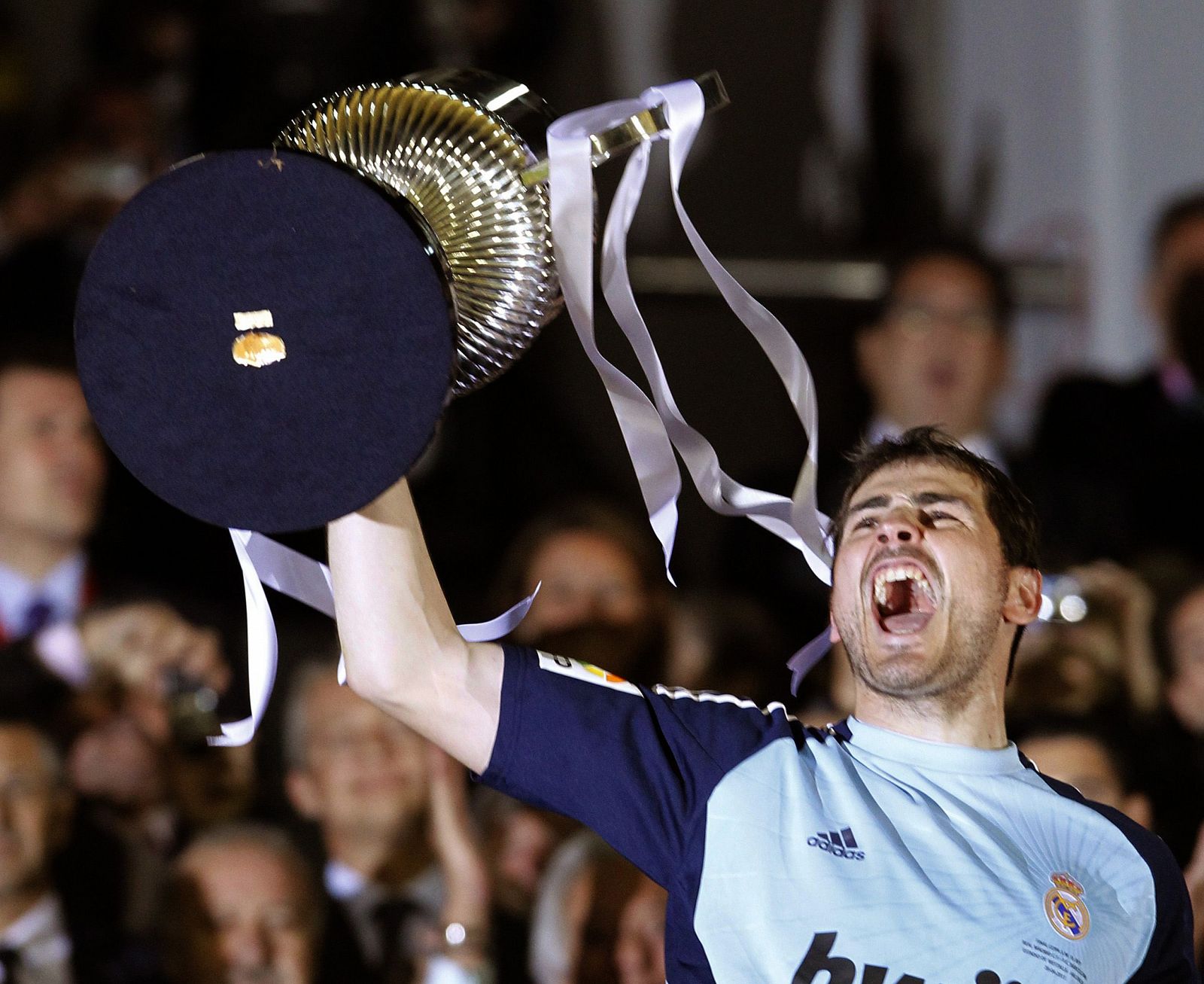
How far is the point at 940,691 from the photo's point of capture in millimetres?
1845

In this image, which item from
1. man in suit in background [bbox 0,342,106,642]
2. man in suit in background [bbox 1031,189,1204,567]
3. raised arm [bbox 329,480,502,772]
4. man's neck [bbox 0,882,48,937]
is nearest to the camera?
raised arm [bbox 329,480,502,772]

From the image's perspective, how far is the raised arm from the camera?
5.39ft

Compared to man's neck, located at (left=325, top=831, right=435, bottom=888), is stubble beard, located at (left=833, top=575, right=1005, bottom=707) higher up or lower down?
higher up

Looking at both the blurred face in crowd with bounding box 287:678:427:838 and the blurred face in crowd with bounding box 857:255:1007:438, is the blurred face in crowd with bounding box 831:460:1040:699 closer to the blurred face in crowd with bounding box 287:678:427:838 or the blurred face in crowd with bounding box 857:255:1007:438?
the blurred face in crowd with bounding box 287:678:427:838

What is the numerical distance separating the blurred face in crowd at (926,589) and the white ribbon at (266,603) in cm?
40

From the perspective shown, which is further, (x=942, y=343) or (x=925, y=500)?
(x=942, y=343)

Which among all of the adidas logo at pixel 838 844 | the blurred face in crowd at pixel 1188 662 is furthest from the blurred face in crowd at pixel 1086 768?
the adidas logo at pixel 838 844

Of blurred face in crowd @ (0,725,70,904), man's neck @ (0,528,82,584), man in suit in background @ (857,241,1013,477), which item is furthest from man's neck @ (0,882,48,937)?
man in suit in background @ (857,241,1013,477)

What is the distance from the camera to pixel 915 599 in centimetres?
195

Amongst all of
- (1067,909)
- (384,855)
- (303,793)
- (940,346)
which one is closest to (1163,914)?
(1067,909)

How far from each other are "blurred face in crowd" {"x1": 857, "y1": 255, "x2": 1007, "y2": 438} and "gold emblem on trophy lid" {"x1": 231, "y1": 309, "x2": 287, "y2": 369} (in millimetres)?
2380

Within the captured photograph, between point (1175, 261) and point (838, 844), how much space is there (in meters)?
2.63

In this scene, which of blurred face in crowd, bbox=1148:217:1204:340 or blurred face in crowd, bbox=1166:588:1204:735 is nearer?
blurred face in crowd, bbox=1166:588:1204:735

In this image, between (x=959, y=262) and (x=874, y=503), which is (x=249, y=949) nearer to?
(x=874, y=503)
